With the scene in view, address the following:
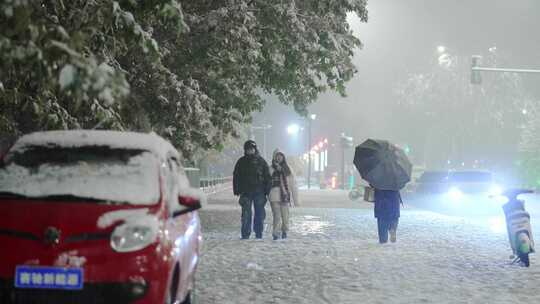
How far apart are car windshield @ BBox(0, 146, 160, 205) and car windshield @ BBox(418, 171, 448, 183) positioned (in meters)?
21.3

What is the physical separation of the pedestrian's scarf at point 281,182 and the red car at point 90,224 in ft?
26.2

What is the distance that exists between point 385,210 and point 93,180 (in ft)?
28.6

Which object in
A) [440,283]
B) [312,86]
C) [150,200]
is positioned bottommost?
[440,283]

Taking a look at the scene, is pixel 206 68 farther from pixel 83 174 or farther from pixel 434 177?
pixel 434 177

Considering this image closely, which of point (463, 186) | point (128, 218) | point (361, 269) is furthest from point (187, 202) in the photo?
point (463, 186)

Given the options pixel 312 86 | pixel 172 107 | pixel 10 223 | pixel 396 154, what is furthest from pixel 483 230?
pixel 10 223

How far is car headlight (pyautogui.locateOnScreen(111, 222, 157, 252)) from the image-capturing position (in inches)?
191

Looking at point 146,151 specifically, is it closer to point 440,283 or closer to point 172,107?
point 440,283

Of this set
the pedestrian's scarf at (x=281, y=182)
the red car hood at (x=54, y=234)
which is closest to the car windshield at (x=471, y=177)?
the pedestrian's scarf at (x=281, y=182)

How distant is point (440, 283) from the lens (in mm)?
8484

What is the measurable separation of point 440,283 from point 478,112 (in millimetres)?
53872

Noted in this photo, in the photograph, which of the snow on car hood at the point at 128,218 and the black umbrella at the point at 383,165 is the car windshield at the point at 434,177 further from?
the snow on car hood at the point at 128,218

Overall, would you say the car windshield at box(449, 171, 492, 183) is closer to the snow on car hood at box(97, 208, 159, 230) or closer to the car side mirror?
the car side mirror

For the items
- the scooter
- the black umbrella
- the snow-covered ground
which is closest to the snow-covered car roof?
the snow-covered ground
